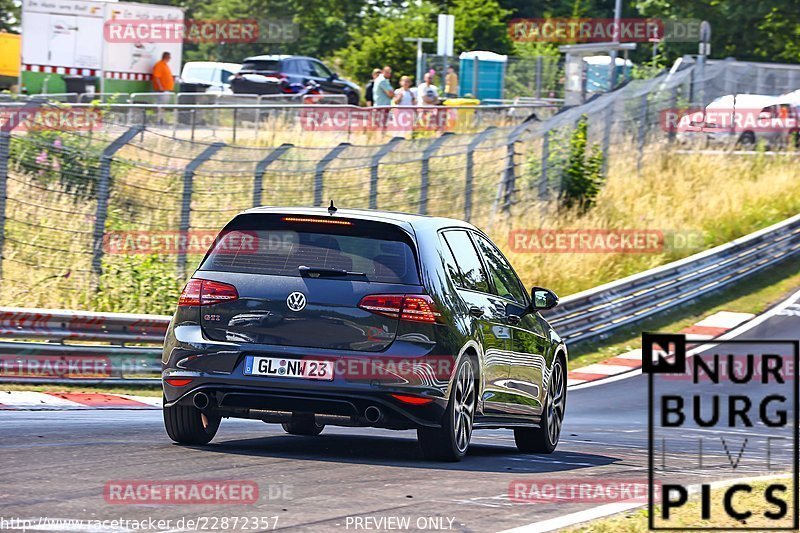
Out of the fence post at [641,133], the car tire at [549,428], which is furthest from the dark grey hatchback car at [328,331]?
the fence post at [641,133]

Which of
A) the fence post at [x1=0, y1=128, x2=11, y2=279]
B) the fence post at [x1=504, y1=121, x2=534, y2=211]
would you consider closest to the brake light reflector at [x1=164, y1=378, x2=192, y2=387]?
the fence post at [x1=0, y1=128, x2=11, y2=279]

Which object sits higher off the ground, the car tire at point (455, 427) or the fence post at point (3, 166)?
the fence post at point (3, 166)

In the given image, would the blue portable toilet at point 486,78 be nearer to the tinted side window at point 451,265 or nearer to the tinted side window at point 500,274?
the tinted side window at point 500,274

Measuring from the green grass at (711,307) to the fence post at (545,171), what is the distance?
10.7 ft

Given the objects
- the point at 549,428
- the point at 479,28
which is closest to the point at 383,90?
the point at 549,428

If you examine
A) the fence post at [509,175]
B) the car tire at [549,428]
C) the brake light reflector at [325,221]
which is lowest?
the car tire at [549,428]

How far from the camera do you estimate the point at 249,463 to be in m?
8.38

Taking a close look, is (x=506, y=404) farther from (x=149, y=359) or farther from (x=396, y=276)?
(x=149, y=359)

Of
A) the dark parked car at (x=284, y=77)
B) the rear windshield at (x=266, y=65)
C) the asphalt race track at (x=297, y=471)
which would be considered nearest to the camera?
the asphalt race track at (x=297, y=471)

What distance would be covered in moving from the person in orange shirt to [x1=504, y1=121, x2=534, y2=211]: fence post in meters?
17.1

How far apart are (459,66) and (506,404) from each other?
32.5 meters

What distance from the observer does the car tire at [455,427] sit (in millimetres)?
8797

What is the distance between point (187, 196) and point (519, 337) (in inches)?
302

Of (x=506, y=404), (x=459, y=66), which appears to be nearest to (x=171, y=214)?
(x=506, y=404)
